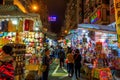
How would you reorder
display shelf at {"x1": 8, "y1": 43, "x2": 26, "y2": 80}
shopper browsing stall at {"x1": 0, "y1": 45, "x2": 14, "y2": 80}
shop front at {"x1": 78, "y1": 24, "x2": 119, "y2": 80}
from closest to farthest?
shopper browsing stall at {"x1": 0, "y1": 45, "x2": 14, "y2": 80}, display shelf at {"x1": 8, "y1": 43, "x2": 26, "y2": 80}, shop front at {"x1": 78, "y1": 24, "x2": 119, "y2": 80}

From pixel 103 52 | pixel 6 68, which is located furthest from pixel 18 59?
pixel 103 52

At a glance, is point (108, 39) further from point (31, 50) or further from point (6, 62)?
point (6, 62)

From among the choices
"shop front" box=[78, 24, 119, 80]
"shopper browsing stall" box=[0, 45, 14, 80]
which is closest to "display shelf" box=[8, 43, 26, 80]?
"shopper browsing stall" box=[0, 45, 14, 80]

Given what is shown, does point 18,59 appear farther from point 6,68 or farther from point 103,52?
point 103,52

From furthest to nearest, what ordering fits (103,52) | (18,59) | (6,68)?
(103,52) → (18,59) → (6,68)

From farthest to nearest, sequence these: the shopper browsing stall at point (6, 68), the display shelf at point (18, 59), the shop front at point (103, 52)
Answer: the shop front at point (103, 52) → the display shelf at point (18, 59) → the shopper browsing stall at point (6, 68)

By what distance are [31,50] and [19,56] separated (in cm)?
555

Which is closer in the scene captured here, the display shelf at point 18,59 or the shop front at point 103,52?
the display shelf at point 18,59

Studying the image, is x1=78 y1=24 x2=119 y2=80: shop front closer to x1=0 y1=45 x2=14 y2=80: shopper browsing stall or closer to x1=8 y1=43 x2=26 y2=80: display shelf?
x1=8 y1=43 x2=26 y2=80: display shelf

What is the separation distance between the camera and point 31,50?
47.8 ft

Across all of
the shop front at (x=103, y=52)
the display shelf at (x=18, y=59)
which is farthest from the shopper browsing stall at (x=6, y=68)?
the shop front at (x=103, y=52)

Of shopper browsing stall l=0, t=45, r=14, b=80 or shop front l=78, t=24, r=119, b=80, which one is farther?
shop front l=78, t=24, r=119, b=80

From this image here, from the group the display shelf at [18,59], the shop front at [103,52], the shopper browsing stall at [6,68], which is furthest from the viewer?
the shop front at [103,52]

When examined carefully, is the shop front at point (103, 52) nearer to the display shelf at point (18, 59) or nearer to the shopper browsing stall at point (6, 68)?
the display shelf at point (18, 59)
